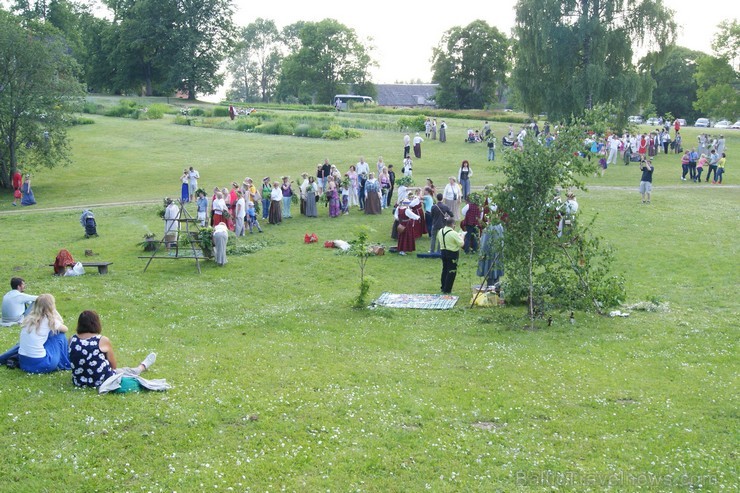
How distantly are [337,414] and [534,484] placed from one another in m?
2.82

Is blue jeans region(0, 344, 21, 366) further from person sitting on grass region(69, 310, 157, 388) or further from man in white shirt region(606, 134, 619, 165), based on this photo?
man in white shirt region(606, 134, 619, 165)

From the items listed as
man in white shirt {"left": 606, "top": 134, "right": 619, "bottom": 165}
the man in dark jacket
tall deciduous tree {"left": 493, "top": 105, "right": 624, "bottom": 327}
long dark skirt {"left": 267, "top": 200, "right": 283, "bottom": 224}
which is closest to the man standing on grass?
man in white shirt {"left": 606, "top": 134, "right": 619, "bottom": 165}

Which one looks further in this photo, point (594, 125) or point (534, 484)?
point (594, 125)

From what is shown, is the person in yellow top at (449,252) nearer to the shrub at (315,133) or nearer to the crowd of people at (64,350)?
the crowd of people at (64,350)

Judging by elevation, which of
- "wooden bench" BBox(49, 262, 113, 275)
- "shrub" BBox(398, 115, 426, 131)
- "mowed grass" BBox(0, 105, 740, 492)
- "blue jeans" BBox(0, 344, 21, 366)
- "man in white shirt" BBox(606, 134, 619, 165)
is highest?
"shrub" BBox(398, 115, 426, 131)

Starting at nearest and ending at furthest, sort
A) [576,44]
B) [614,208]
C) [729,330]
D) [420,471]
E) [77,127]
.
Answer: [420,471], [729,330], [614,208], [576,44], [77,127]

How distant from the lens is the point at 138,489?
23.3 feet

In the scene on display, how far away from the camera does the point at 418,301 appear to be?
15.9 m

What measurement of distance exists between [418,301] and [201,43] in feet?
218

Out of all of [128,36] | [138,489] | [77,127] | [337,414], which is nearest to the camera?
[138,489]

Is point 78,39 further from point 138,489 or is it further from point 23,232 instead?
point 138,489

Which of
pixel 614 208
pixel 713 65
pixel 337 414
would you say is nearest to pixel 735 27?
pixel 713 65

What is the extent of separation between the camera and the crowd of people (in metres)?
9.55

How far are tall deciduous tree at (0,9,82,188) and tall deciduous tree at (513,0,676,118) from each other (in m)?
28.2
